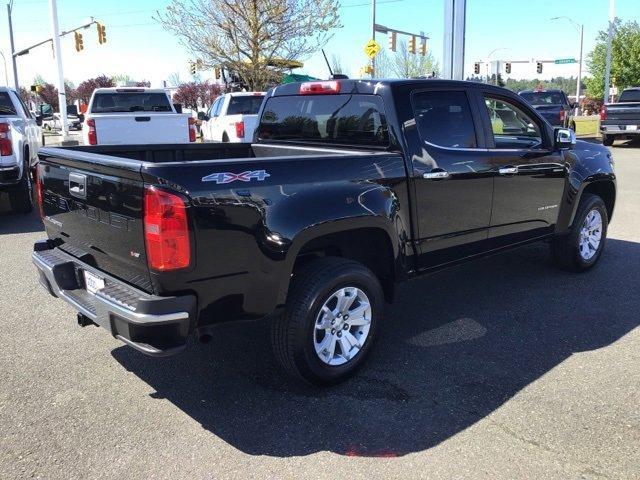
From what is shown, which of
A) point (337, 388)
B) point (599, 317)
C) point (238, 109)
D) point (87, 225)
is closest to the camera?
point (87, 225)

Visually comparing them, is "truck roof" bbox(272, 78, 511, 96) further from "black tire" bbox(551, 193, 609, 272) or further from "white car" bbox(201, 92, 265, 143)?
"white car" bbox(201, 92, 265, 143)

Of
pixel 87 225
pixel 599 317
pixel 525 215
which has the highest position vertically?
pixel 87 225

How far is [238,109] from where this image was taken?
604 inches

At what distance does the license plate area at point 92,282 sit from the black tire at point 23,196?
6.31 metres

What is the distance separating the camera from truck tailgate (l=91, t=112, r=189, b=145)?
11.4 meters

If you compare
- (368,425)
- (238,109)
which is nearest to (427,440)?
(368,425)

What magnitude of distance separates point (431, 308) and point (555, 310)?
1.00 meters

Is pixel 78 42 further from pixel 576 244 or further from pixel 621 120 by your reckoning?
pixel 576 244

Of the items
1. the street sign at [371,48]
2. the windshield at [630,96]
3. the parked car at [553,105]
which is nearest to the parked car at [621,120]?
the windshield at [630,96]

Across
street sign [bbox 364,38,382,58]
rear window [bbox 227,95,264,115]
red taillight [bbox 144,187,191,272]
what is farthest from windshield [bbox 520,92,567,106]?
red taillight [bbox 144,187,191,272]

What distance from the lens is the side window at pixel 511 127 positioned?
15.9ft

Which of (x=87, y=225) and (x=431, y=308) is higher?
(x=87, y=225)

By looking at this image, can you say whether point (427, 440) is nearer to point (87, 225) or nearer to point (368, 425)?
point (368, 425)

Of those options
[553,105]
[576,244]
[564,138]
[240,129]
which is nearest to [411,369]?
[564,138]
